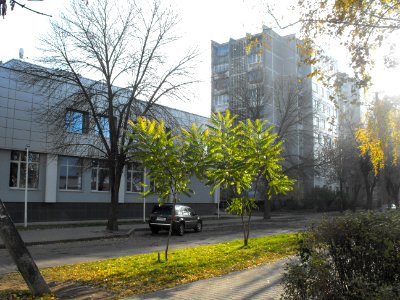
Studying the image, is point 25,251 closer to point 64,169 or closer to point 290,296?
point 290,296

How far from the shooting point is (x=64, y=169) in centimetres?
2986

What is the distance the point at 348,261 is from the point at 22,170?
1012 inches

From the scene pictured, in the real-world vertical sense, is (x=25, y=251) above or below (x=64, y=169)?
below

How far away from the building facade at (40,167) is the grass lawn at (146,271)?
1251cm

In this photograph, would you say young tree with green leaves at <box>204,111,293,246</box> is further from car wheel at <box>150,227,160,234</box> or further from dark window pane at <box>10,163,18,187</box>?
dark window pane at <box>10,163,18,187</box>

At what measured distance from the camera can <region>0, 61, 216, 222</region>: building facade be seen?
1014 inches

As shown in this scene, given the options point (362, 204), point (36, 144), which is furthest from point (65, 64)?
point (362, 204)

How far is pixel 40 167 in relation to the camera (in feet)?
92.5

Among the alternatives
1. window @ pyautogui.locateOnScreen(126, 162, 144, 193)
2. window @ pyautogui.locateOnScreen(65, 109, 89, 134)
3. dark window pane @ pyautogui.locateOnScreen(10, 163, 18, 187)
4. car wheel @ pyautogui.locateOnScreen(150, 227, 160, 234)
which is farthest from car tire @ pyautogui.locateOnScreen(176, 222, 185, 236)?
window @ pyautogui.locateOnScreen(126, 162, 144, 193)

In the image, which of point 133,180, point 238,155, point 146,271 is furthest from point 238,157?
point 133,180

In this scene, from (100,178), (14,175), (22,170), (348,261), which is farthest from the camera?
(100,178)

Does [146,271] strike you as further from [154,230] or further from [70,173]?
[70,173]

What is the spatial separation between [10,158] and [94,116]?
808 centimetres

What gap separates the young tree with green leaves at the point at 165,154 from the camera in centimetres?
1027
